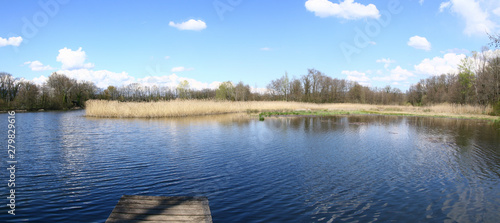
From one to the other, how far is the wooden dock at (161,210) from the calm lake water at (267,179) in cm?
46

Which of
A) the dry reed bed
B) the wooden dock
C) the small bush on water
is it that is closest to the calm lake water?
the wooden dock

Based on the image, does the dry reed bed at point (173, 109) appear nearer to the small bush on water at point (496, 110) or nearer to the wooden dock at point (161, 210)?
the small bush on water at point (496, 110)

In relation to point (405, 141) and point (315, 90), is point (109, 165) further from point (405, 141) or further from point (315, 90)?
point (315, 90)

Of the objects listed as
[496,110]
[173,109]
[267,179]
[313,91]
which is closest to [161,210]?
[267,179]

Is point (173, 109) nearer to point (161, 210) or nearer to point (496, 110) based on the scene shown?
point (161, 210)

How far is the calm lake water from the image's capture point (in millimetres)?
5086

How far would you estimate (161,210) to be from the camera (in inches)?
171

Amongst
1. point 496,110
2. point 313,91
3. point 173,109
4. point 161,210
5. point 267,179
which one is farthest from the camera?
point 313,91

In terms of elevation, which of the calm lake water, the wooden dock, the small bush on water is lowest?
the calm lake water

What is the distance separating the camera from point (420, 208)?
5.34 meters

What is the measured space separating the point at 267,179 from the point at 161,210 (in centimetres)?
307

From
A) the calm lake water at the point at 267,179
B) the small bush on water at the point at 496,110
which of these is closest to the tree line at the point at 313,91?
the small bush on water at the point at 496,110

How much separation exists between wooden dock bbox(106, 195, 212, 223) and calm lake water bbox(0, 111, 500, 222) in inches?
18.2

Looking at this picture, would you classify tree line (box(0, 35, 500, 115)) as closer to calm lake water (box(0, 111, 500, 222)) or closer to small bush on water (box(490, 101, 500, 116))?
small bush on water (box(490, 101, 500, 116))
